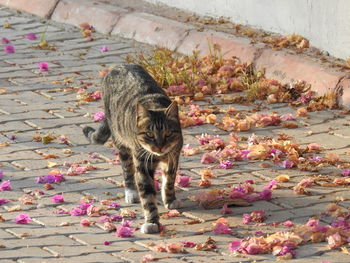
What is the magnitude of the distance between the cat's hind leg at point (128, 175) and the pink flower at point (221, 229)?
90 cm

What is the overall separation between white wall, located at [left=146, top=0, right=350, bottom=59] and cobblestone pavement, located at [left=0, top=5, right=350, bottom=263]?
100 cm

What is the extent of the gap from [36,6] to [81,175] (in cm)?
558

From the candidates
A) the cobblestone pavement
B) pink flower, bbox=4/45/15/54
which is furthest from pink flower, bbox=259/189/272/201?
pink flower, bbox=4/45/15/54

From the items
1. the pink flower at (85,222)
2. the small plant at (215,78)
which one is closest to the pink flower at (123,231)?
the pink flower at (85,222)

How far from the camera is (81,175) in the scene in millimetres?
7832

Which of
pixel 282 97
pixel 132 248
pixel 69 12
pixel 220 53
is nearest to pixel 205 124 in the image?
pixel 282 97

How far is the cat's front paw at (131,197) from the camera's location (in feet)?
24.0

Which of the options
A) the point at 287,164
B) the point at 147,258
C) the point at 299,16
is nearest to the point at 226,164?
the point at 287,164

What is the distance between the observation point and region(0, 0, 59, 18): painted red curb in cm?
1277

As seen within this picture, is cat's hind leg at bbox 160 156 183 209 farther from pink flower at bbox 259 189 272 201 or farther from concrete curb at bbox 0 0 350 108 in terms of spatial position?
concrete curb at bbox 0 0 350 108

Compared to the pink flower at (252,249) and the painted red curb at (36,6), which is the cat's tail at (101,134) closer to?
the pink flower at (252,249)

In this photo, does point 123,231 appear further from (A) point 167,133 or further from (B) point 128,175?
(B) point 128,175

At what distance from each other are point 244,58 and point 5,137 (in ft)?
9.09

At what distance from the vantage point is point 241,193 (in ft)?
23.4
